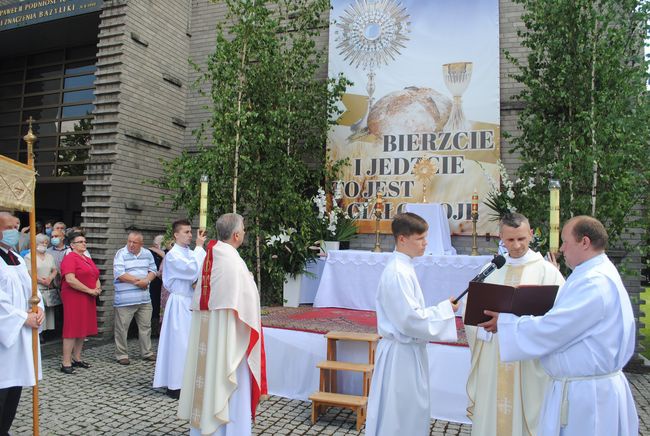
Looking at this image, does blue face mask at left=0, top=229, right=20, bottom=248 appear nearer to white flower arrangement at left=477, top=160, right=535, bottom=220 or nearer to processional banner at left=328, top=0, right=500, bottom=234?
processional banner at left=328, top=0, right=500, bottom=234

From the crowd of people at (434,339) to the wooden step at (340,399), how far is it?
1025mm

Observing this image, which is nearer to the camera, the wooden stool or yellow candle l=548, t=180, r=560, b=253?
yellow candle l=548, t=180, r=560, b=253

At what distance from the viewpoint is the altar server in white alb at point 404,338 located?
3229mm

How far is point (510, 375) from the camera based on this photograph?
3.59 m

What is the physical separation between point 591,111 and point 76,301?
7075 millimetres

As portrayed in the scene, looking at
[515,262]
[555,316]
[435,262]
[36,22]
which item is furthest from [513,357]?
[36,22]

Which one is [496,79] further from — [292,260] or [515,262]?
[515,262]

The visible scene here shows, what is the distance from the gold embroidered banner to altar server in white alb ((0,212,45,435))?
0.14m

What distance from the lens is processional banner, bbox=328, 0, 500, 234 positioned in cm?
833

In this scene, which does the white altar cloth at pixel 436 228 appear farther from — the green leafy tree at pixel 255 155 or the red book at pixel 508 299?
the red book at pixel 508 299

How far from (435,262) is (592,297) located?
4.38 meters

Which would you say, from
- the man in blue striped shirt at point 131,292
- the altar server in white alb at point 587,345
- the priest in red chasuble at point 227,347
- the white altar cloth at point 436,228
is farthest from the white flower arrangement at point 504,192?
the man in blue striped shirt at point 131,292

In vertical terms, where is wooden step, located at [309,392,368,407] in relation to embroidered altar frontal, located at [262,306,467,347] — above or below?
below

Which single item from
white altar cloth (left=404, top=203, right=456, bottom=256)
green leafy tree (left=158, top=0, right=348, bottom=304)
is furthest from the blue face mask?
white altar cloth (left=404, top=203, right=456, bottom=256)
